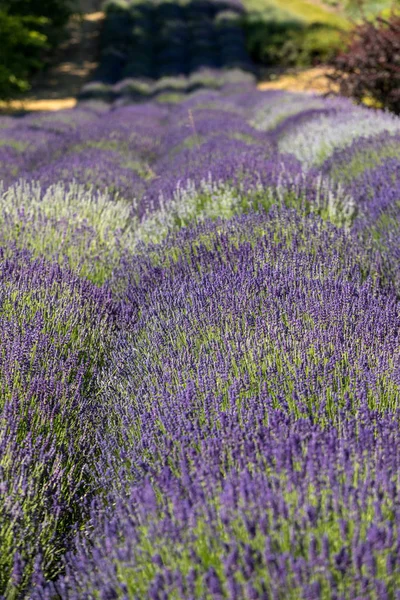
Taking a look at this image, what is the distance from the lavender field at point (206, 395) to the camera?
141 centimetres

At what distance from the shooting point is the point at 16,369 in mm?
2246

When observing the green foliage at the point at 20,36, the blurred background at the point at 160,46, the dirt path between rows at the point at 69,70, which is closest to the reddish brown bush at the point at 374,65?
the blurred background at the point at 160,46

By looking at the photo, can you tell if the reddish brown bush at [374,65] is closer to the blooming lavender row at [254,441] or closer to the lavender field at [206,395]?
the lavender field at [206,395]

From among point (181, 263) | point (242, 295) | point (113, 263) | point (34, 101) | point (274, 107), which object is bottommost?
point (34, 101)

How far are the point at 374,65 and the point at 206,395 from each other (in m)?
8.84

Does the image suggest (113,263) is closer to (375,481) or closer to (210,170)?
(210,170)

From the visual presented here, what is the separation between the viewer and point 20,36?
13.9m

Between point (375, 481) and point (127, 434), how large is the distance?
839 millimetres

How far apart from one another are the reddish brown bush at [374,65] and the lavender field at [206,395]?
5.39 metres

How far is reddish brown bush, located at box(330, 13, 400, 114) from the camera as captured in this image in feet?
30.4

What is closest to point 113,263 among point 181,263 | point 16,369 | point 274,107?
point 181,263

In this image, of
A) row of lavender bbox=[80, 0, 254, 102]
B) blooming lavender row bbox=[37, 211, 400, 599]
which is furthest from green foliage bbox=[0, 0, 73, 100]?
blooming lavender row bbox=[37, 211, 400, 599]

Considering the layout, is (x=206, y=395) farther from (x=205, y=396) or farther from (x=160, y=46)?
(x=160, y=46)

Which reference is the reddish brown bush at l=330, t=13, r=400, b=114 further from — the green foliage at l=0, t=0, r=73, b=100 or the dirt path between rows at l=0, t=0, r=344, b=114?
the green foliage at l=0, t=0, r=73, b=100
